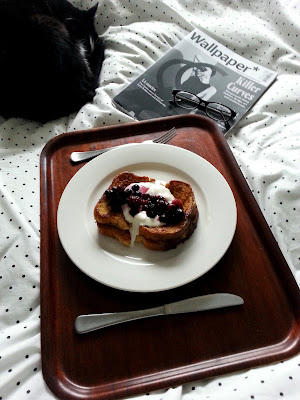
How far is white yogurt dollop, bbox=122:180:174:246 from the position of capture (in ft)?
2.21

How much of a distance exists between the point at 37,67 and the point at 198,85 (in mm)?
484

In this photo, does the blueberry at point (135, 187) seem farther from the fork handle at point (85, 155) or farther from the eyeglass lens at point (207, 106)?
the eyeglass lens at point (207, 106)

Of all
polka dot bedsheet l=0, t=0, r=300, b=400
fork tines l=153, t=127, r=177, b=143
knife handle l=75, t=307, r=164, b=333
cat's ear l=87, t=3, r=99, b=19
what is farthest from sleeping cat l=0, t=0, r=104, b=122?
knife handle l=75, t=307, r=164, b=333

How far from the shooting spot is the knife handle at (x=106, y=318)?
0.60 meters

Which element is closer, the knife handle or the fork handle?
the knife handle

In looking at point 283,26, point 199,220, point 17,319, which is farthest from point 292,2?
point 17,319

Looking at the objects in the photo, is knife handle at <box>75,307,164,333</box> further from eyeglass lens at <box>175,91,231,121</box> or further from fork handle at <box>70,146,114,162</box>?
eyeglass lens at <box>175,91,231,121</box>

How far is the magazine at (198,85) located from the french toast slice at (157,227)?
13.9 inches

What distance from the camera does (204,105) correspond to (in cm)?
106

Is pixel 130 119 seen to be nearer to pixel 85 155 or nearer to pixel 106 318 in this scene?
pixel 85 155

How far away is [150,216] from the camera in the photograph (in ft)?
2.23

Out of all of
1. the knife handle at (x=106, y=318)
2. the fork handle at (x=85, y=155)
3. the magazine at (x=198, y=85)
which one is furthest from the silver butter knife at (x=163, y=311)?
the magazine at (x=198, y=85)

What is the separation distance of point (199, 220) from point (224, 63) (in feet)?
2.26

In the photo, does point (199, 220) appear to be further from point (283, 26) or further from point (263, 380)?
point (283, 26)
